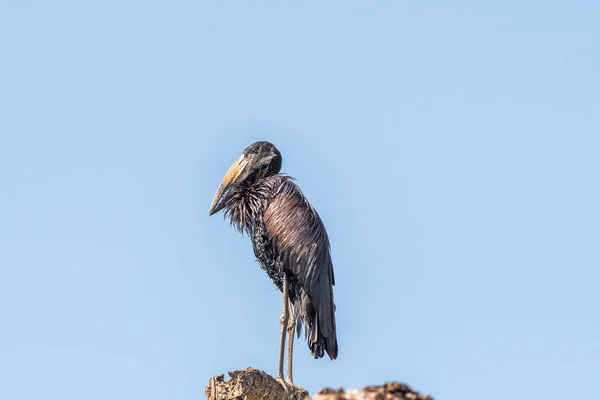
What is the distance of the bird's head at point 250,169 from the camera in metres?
16.1

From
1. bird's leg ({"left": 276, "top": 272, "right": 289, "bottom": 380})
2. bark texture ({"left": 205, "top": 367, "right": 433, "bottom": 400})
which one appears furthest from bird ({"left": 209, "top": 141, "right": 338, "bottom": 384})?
bark texture ({"left": 205, "top": 367, "right": 433, "bottom": 400})

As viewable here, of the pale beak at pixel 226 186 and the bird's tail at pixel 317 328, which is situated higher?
the pale beak at pixel 226 186

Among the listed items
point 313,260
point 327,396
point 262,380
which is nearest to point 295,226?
point 313,260

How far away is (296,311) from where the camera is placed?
50.2 feet

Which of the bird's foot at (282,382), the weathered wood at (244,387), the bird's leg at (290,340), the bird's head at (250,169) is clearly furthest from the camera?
the bird's head at (250,169)

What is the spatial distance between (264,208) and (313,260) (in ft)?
2.89

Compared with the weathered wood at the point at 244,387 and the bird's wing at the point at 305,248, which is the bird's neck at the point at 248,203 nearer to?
the bird's wing at the point at 305,248

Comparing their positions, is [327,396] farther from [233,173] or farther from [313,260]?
[233,173]

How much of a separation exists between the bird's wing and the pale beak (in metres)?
0.83

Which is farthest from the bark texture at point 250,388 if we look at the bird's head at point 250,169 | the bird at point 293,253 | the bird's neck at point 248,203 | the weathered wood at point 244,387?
the bird's head at point 250,169

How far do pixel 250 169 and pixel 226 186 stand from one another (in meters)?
0.37

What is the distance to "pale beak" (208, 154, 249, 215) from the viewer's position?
1612 cm

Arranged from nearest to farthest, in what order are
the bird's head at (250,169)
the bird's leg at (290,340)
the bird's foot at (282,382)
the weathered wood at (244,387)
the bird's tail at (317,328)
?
the weathered wood at (244,387)
the bird's foot at (282,382)
the bird's leg at (290,340)
the bird's tail at (317,328)
the bird's head at (250,169)

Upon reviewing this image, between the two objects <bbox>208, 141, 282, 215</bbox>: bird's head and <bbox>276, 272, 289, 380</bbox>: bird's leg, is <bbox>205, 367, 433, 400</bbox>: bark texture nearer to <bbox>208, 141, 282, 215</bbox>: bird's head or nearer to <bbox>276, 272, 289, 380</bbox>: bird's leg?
<bbox>276, 272, 289, 380</bbox>: bird's leg
